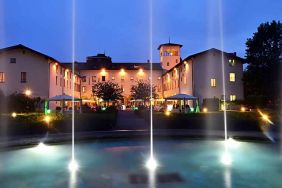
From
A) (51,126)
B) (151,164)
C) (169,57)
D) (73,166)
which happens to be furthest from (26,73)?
(169,57)

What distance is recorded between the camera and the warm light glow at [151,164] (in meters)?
10.2

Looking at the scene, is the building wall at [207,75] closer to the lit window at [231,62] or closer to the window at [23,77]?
the lit window at [231,62]

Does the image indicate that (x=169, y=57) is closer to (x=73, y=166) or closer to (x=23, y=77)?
(x=23, y=77)

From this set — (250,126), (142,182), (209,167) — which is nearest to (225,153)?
(209,167)

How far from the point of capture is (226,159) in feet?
38.1

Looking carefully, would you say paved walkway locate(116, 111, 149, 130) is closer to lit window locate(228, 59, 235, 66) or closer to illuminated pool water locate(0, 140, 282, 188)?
illuminated pool water locate(0, 140, 282, 188)

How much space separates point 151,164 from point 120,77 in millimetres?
66540

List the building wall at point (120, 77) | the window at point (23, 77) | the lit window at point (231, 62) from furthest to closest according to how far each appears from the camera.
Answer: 1. the building wall at point (120, 77)
2. the lit window at point (231, 62)
3. the window at point (23, 77)

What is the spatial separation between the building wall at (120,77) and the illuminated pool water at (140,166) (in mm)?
60793

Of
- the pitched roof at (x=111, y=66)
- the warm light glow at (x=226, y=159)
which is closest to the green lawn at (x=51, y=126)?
the warm light glow at (x=226, y=159)

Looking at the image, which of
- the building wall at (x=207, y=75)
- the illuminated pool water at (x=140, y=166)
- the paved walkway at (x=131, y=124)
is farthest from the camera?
the building wall at (x=207, y=75)

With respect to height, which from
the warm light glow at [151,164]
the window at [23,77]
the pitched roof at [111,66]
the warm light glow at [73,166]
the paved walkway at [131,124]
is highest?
the pitched roof at [111,66]

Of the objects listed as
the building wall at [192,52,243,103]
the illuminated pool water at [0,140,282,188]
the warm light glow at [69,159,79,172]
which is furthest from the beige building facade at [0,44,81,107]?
the warm light glow at [69,159,79,172]

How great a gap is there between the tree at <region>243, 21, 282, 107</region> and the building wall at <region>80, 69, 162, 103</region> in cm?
2958
